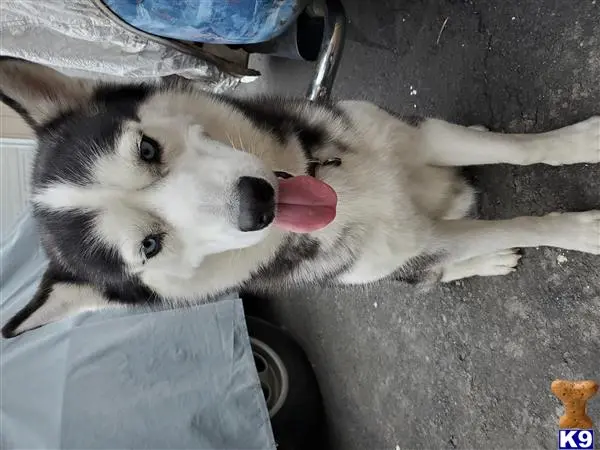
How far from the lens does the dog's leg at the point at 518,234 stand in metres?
2.23

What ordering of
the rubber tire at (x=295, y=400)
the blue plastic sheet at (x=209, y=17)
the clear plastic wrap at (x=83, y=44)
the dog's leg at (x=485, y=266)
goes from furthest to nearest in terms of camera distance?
the rubber tire at (x=295, y=400)
the clear plastic wrap at (x=83, y=44)
the dog's leg at (x=485, y=266)
the blue plastic sheet at (x=209, y=17)

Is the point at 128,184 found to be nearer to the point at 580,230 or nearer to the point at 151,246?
the point at 151,246

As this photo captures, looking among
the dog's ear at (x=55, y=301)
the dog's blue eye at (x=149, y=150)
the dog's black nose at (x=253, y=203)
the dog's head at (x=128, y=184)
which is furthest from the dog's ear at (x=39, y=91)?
the dog's black nose at (x=253, y=203)

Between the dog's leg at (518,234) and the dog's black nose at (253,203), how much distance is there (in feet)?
2.60

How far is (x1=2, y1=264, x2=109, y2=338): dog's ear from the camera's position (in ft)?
6.71

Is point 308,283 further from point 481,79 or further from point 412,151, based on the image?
point 481,79

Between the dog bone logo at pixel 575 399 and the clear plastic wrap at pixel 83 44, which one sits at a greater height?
the clear plastic wrap at pixel 83 44

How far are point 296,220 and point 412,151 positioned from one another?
2.09 ft

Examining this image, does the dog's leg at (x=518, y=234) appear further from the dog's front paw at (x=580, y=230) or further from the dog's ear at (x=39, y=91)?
the dog's ear at (x=39, y=91)

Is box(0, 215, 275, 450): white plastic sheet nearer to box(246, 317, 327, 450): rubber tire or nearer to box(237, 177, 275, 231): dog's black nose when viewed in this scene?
box(246, 317, 327, 450): rubber tire

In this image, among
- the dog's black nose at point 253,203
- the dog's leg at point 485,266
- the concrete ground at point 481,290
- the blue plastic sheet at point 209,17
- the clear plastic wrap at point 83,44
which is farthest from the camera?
the clear plastic wrap at point 83,44

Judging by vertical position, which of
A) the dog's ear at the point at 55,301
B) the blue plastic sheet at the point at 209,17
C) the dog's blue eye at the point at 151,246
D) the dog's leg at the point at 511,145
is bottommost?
the dog's ear at the point at 55,301

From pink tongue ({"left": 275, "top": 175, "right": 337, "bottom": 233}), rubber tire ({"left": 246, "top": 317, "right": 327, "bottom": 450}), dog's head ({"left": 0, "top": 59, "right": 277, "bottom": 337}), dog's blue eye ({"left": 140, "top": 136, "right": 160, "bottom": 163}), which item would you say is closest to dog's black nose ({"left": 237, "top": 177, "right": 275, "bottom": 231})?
dog's head ({"left": 0, "top": 59, "right": 277, "bottom": 337})

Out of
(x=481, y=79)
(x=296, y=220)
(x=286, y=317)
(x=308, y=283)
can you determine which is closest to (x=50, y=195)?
(x=296, y=220)
